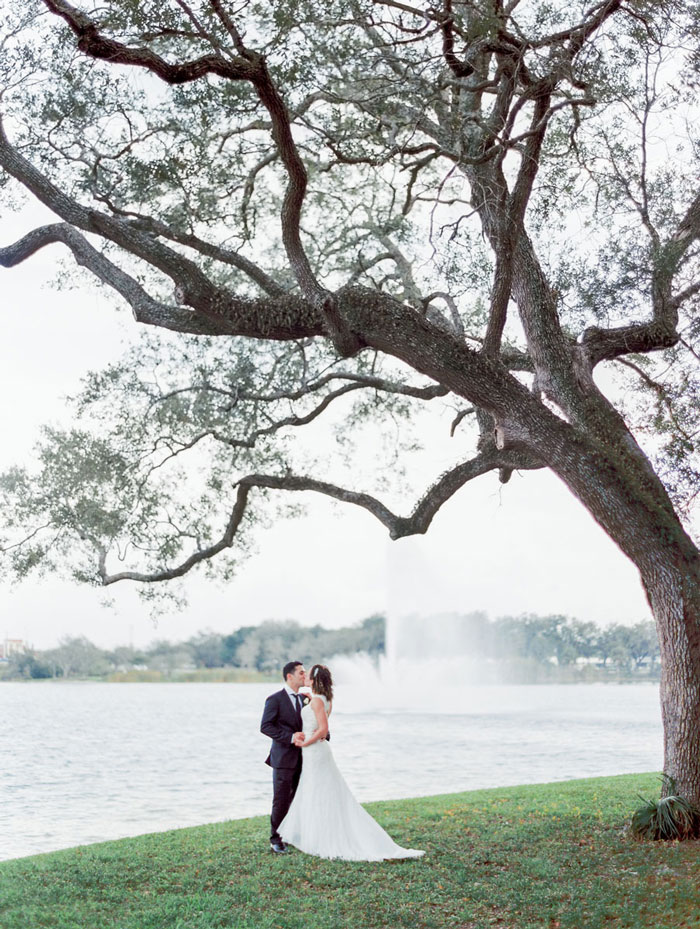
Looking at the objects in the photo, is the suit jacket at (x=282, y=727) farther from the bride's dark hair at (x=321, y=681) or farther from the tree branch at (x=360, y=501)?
the tree branch at (x=360, y=501)

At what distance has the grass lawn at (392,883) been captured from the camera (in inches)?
259

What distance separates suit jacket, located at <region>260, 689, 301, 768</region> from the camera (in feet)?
28.7

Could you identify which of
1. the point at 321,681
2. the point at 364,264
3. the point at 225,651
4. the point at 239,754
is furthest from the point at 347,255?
the point at 225,651

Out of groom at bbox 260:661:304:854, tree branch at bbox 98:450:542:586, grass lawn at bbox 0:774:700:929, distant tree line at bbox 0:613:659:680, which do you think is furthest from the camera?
distant tree line at bbox 0:613:659:680

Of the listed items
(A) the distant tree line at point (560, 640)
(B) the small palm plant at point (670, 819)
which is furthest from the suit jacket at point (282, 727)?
(A) the distant tree line at point (560, 640)

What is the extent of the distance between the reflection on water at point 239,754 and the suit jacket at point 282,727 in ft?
24.2

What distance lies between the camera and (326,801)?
851cm

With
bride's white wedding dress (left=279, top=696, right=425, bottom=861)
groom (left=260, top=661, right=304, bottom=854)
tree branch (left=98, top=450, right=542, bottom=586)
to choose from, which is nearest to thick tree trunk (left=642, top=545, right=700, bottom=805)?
tree branch (left=98, top=450, right=542, bottom=586)

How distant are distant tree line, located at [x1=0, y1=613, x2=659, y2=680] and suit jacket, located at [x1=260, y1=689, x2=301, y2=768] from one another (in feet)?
157

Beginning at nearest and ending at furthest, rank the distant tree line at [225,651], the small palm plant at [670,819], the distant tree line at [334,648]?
the small palm plant at [670,819], the distant tree line at [225,651], the distant tree line at [334,648]

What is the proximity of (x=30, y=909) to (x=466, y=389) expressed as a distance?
5.20m

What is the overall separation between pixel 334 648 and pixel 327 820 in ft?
166

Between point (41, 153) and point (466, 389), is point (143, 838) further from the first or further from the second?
point (41, 153)

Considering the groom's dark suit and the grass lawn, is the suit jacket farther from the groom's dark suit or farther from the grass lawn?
the grass lawn
